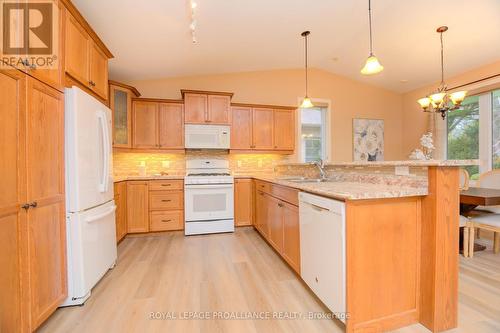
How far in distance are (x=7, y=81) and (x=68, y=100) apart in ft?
1.55

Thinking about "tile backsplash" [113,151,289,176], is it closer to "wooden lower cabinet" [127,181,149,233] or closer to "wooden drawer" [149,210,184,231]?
"wooden lower cabinet" [127,181,149,233]

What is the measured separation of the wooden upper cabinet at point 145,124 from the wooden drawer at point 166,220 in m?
1.13

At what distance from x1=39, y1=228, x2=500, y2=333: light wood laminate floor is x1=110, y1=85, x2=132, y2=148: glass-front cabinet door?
1.64 m

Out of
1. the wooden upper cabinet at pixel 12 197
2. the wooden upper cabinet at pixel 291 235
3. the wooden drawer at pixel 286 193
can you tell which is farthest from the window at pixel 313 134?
the wooden upper cabinet at pixel 12 197

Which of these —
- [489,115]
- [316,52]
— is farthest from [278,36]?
[489,115]

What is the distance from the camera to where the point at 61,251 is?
1.64 metres

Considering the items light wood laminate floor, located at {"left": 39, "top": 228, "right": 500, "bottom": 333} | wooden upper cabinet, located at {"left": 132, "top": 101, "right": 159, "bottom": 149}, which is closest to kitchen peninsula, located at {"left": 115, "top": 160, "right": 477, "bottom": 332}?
light wood laminate floor, located at {"left": 39, "top": 228, "right": 500, "bottom": 333}

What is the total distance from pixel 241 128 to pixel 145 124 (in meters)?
1.64

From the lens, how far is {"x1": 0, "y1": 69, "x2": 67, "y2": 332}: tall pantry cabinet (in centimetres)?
122

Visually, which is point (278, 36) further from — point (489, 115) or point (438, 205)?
point (489, 115)

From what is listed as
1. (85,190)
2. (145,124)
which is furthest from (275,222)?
(145,124)

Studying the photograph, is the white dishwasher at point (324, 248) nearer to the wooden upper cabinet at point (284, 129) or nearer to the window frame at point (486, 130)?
the wooden upper cabinet at point (284, 129)

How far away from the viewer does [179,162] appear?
407cm

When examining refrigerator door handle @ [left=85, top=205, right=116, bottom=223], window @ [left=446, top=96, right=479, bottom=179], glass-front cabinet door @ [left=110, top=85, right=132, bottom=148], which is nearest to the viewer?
refrigerator door handle @ [left=85, top=205, right=116, bottom=223]
